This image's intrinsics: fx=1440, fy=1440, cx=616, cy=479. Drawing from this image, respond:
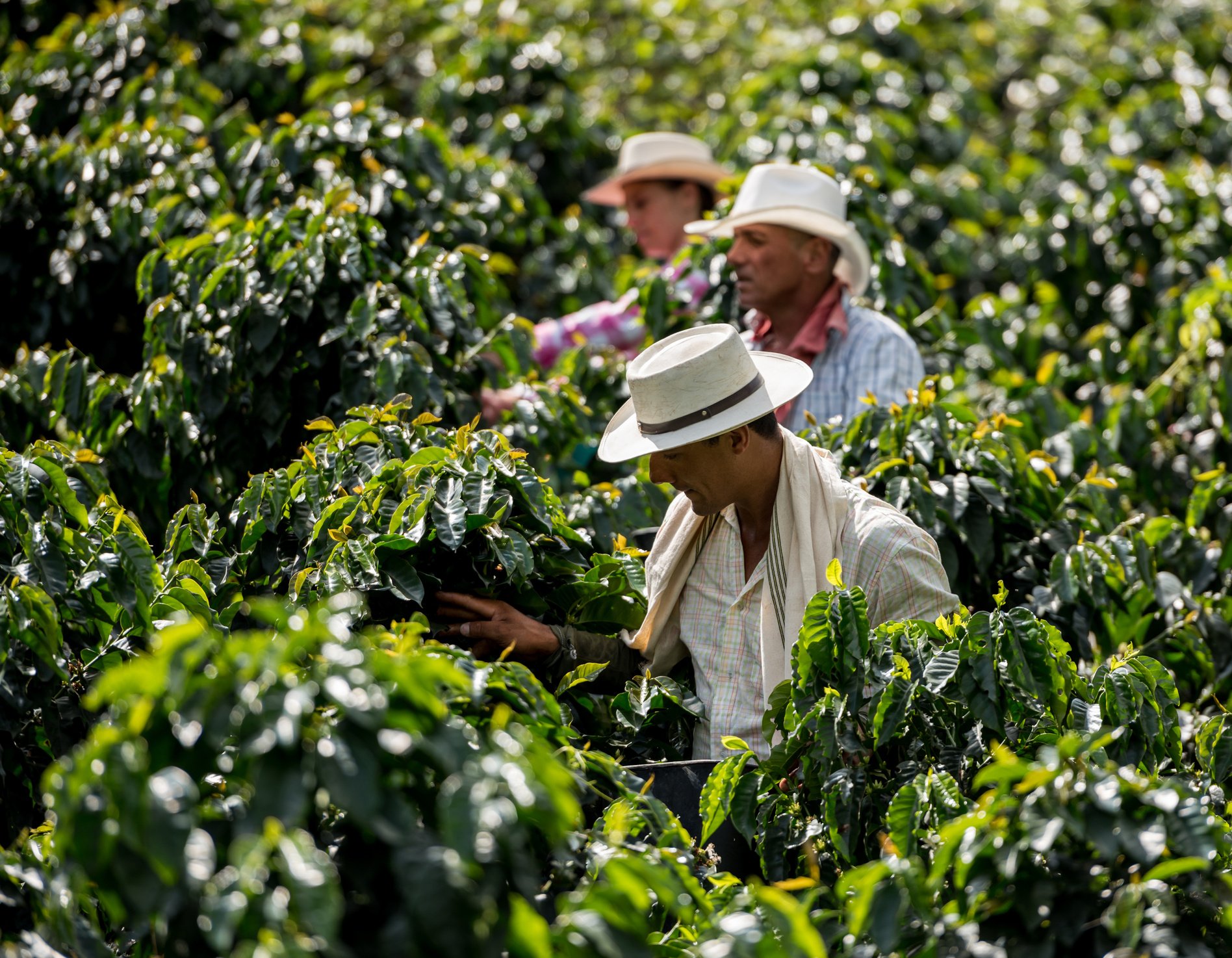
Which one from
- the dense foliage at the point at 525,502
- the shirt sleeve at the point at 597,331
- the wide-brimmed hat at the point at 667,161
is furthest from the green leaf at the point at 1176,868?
the wide-brimmed hat at the point at 667,161

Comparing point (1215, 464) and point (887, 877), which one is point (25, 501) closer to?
point (887, 877)

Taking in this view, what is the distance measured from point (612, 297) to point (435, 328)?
2.47 meters

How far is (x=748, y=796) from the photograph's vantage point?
9.46 ft

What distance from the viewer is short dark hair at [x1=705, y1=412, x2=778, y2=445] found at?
3.32 m

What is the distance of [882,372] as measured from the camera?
190 inches

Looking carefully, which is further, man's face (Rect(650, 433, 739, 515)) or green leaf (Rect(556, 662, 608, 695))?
man's face (Rect(650, 433, 739, 515))

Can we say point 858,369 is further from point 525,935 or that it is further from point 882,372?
point 525,935

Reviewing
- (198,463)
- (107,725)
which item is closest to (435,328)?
(198,463)

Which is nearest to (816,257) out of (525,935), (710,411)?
(710,411)

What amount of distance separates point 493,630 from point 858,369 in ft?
6.67

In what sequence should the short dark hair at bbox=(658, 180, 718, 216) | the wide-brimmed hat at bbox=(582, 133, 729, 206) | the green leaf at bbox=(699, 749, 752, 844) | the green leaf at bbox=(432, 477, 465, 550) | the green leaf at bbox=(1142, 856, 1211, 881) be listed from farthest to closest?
the short dark hair at bbox=(658, 180, 718, 216) → the wide-brimmed hat at bbox=(582, 133, 729, 206) → the green leaf at bbox=(432, 477, 465, 550) → the green leaf at bbox=(699, 749, 752, 844) → the green leaf at bbox=(1142, 856, 1211, 881)

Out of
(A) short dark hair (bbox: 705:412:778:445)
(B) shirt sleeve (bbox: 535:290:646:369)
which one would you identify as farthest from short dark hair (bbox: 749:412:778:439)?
(B) shirt sleeve (bbox: 535:290:646:369)

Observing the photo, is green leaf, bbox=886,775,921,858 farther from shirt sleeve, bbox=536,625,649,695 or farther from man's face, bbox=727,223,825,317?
man's face, bbox=727,223,825,317

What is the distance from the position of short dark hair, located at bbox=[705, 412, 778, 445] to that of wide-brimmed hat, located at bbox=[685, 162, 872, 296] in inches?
69.6
